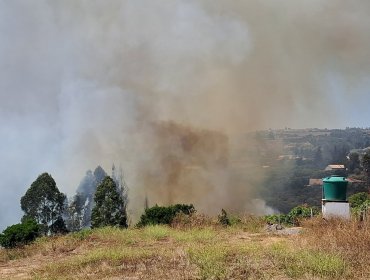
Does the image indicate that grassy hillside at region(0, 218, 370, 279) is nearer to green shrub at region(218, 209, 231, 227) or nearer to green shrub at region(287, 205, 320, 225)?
green shrub at region(218, 209, 231, 227)

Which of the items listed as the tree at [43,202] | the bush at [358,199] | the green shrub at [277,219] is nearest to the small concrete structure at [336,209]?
the green shrub at [277,219]

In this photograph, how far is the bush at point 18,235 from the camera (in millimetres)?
15984

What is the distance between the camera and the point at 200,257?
33.0ft

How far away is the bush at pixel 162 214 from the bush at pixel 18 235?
439 centimetres

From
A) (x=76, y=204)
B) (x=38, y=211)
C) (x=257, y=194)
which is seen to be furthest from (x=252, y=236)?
(x=257, y=194)

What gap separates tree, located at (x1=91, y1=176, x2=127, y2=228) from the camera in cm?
2098

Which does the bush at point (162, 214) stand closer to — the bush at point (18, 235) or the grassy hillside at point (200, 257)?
the grassy hillside at point (200, 257)

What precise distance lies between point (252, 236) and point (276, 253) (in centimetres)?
526

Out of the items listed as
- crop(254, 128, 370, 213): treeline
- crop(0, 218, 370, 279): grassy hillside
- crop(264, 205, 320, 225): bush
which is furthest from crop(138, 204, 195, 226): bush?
crop(254, 128, 370, 213): treeline

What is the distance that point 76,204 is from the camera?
3616 cm

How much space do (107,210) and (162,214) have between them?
334 centimetres

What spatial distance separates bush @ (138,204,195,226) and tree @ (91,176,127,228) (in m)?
1.86

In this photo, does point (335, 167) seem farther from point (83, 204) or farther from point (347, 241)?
point (347, 241)

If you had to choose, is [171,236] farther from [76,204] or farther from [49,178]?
[76,204]
